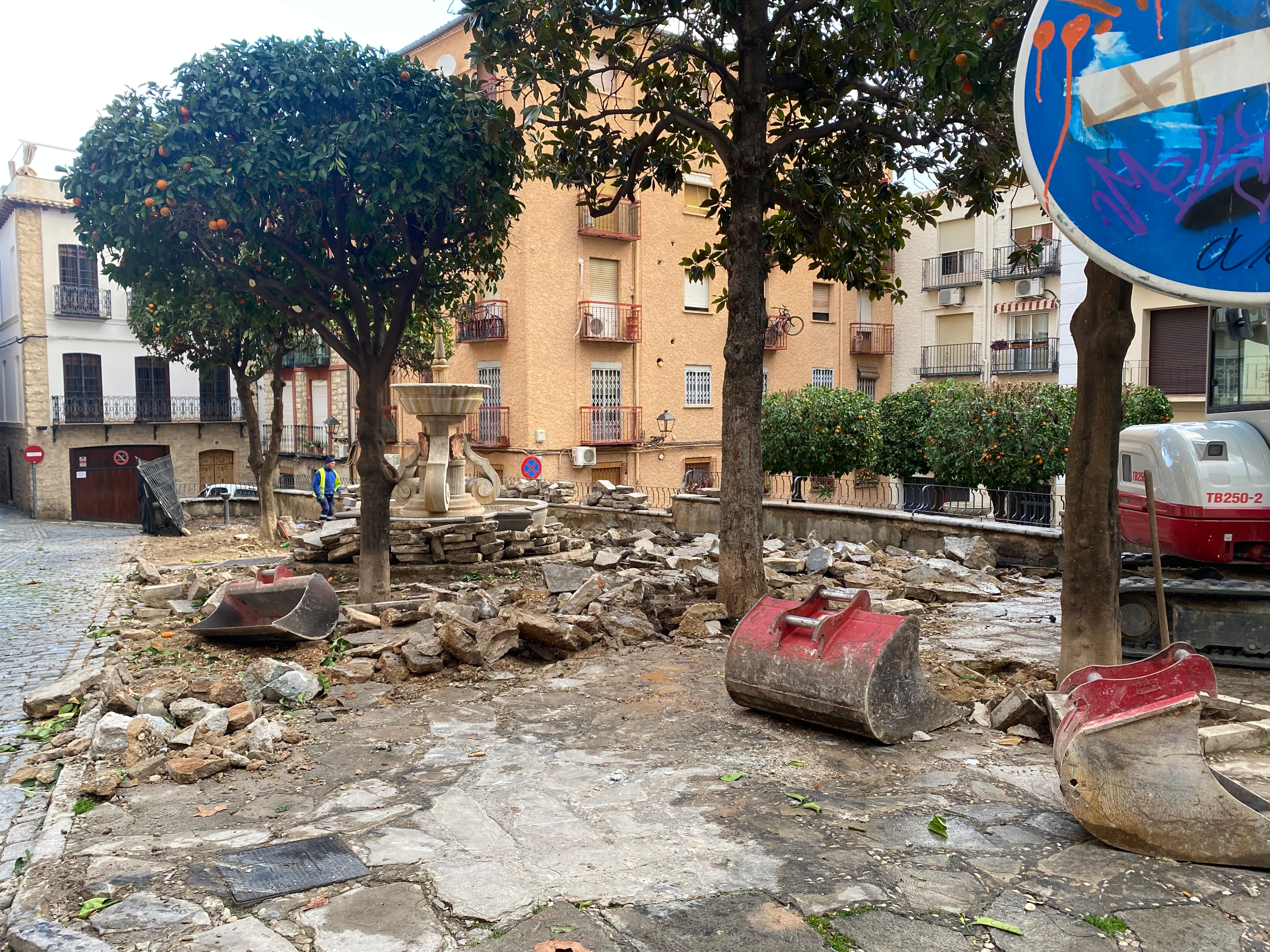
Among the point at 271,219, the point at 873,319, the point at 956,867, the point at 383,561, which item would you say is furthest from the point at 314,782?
the point at 873,319

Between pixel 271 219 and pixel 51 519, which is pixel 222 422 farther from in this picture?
pixel 271 219

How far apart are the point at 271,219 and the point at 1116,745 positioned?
9.11 metres

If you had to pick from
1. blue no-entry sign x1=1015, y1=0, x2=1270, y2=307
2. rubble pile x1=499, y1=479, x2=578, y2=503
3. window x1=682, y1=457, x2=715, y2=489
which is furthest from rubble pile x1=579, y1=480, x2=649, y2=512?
blue no-entry sign x1=1015, y1=0, x2=1270, y2=307

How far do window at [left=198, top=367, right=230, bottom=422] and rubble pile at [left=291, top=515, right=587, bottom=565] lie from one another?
26109mm

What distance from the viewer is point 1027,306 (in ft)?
102

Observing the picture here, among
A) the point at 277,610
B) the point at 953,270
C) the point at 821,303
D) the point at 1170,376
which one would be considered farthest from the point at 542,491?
the point at 953,270

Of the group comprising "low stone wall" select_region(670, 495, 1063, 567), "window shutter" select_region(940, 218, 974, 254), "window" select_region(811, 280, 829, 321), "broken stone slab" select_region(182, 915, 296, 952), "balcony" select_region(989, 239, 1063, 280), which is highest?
"window shutter" select_region(940, 218, 974, 254)

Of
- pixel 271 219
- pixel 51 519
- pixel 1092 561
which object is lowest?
pixel 51 519

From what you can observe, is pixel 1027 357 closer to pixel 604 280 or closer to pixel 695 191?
pixel 695 191

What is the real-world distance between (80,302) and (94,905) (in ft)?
116

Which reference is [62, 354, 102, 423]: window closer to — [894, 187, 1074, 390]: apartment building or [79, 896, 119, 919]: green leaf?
[894, 187, 1074, 390]: apartment building

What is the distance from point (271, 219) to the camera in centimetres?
1005

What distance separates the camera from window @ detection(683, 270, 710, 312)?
30.0 m

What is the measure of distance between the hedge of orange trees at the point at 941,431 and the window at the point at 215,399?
25443 millimetres
